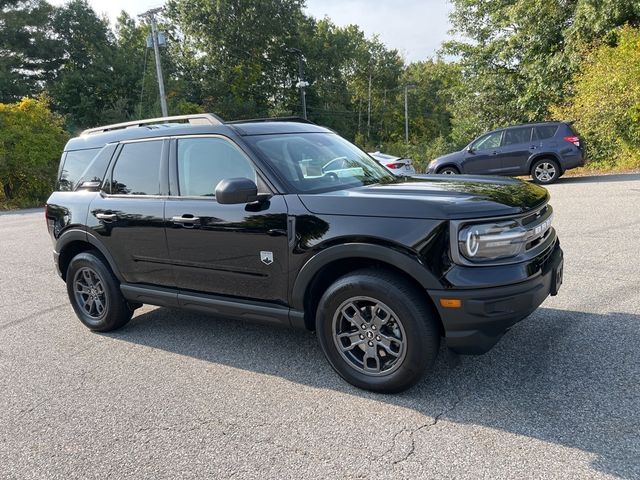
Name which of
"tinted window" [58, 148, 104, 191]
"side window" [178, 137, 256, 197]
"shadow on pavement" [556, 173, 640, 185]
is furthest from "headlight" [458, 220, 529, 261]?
"shadow on pavement" [556, 173, 640, 185]

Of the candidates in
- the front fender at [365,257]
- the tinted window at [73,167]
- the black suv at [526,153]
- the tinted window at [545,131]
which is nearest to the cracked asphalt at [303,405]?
the front fender at [365,257]

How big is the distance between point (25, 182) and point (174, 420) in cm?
2392

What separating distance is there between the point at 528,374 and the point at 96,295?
3800 millimetres

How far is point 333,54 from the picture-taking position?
183 ft

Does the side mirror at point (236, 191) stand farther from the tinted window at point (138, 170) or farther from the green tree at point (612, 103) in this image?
the green tree at point (612, 103)

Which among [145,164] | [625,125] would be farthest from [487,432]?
[625,125]

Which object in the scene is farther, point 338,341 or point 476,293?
point 338,341

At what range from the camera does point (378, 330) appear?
3.15 metres

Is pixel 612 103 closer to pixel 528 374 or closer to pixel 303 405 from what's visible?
pixel 528 374

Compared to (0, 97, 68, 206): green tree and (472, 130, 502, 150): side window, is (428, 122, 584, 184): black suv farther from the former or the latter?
(0, 97, 68, 206): green tree

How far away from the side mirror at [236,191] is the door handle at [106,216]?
1.53m

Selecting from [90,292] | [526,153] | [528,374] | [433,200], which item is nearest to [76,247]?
[90,292]

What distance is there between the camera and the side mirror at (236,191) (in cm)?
328

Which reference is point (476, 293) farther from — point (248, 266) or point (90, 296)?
point (90, 296)
